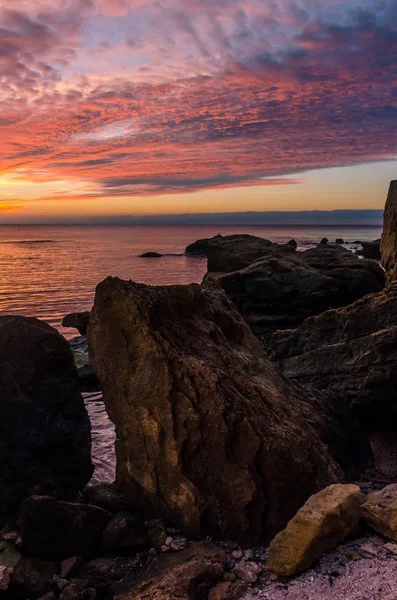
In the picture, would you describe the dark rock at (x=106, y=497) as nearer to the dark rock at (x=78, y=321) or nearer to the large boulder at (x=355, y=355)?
the large boulder at (x=355, y=355)

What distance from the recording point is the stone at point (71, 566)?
20.3 feet

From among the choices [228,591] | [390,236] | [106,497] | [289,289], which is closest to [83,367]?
[106,497]

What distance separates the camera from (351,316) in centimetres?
1141

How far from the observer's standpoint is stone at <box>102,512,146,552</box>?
21.9ft

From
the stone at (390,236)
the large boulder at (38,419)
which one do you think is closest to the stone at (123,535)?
the large boulder at (38,419)

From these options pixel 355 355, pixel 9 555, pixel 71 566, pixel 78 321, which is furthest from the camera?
pixel 78 321

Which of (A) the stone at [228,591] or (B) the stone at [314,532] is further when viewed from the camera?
(B) the stone at [314,532]

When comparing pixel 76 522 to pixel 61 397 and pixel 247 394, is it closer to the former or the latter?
pixel 61 397

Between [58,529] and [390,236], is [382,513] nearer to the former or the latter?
[58,529]

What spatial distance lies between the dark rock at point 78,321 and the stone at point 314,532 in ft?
61.8

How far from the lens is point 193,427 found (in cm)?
705

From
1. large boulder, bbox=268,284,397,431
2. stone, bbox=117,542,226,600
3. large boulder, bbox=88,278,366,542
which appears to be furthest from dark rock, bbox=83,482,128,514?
large boulder, bbox=268,284,397,431

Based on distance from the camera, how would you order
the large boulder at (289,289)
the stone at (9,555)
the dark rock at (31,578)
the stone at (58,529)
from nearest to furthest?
1. the dark rock at (31,578)
2. the stone at (9,555)
3. the stone at (58,529)
4. the large boulder at (289,289)

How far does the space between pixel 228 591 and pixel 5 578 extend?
2723 millimetres
